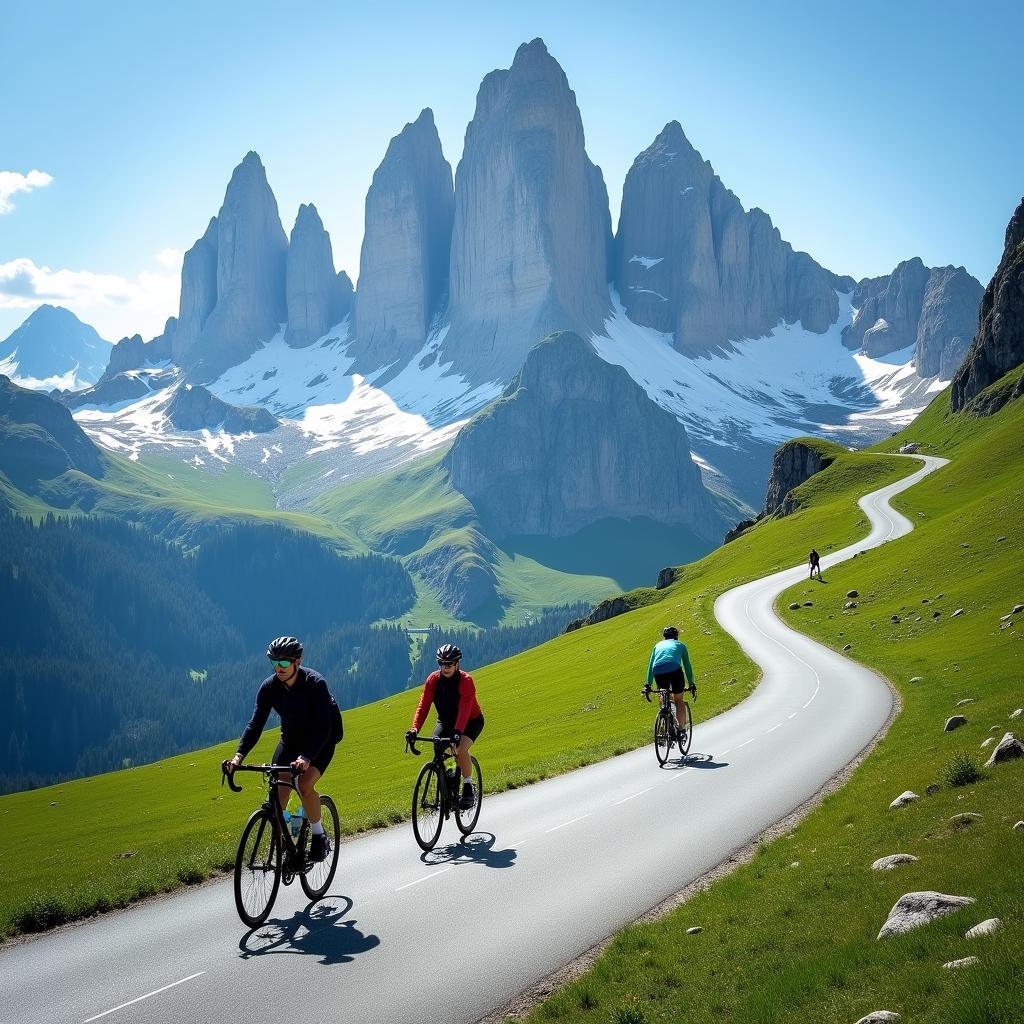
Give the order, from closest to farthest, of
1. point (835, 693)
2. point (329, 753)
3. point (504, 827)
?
point (329, 753)
point (504, 827)
point (835, 693)

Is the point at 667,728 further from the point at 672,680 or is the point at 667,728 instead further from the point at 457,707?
the point at 457,707

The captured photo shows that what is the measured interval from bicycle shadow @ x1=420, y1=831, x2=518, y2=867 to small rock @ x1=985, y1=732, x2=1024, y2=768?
939 centimetres

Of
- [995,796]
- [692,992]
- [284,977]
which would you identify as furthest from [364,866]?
[995,796]

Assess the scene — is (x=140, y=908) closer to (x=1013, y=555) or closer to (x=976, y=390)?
(x=1013, y=555)

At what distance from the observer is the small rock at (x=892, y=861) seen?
44.2 feet

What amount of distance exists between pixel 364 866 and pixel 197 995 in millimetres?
6022

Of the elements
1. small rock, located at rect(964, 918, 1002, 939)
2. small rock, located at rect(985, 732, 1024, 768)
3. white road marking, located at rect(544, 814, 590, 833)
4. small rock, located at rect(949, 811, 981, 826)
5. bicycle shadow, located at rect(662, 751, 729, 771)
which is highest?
small rock, located at rect(964, 918, 1002, 939)

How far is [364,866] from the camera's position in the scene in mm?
17156

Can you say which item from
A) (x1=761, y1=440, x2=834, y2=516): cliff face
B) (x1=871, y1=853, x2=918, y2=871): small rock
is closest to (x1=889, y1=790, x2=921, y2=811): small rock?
(x1=871, y1=853, x2=918, y2=871): small rock

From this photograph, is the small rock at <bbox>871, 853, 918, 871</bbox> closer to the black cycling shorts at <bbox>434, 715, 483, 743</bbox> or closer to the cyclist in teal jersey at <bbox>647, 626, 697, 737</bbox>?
the black cycling shorts at <bbox>434, 715, 483, 743</bbox>

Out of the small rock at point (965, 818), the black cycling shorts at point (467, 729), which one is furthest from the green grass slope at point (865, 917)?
the black cycling shorts at point (467, 729)

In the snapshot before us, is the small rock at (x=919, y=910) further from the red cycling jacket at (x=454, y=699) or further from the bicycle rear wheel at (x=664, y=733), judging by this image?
the bicycle rear wheel at (x=664, y=733)

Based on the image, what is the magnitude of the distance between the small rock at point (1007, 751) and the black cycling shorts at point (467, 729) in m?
9.92

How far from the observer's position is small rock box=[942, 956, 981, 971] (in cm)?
900
